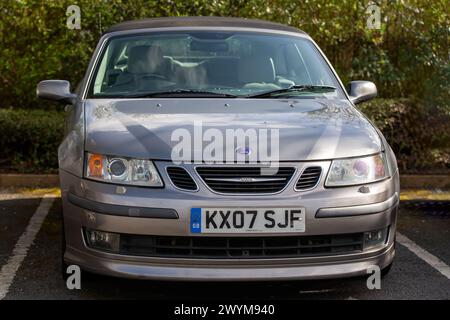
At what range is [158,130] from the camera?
425 centimetres

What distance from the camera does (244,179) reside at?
404 cm

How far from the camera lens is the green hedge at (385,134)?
27.7ft

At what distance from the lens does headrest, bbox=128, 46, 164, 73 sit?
5320mm

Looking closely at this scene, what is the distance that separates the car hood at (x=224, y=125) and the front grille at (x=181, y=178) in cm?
8

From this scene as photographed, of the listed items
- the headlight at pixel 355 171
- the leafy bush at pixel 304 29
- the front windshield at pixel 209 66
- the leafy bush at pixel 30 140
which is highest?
the front windshield at pixel 209 66

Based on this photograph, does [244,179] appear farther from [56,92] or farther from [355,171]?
[56,92]

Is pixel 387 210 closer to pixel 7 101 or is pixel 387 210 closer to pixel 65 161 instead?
pixel 65 161

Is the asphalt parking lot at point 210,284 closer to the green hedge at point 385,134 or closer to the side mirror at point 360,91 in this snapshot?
the side mirror at point 360,91

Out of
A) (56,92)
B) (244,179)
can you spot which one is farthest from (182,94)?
(244,179)

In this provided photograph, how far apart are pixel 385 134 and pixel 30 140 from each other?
3.67 meters

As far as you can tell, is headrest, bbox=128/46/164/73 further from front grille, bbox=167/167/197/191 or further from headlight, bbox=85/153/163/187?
front grille, bbox=167/167/197/191

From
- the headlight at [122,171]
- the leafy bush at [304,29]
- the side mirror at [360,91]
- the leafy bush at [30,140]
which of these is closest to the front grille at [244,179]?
the headlight at [122,171]

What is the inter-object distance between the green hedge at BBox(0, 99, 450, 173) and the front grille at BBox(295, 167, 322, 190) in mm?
4587
